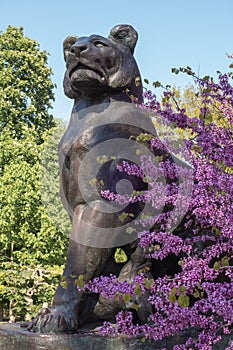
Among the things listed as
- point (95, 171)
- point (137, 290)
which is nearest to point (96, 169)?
point (95, 171)

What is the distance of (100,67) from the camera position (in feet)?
16.5

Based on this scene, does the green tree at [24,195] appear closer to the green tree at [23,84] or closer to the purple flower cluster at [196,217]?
the green tree at [23,84]

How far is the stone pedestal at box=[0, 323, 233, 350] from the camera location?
4.14 metres

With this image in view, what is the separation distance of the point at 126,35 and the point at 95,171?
1.36 metres

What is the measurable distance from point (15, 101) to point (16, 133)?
145cm

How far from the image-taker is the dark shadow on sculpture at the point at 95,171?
452 centimetres

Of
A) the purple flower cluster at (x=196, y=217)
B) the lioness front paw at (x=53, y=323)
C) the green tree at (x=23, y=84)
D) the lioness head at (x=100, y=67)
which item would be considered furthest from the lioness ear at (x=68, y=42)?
the green tree at (x=23, y=84)

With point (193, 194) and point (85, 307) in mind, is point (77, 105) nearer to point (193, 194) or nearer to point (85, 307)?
point (85, 307)

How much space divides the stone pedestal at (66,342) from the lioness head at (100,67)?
2066mm

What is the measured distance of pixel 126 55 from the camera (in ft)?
17.2

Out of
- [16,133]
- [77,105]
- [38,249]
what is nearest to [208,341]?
[77,105]

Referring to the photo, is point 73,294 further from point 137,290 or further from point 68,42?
point 68,42

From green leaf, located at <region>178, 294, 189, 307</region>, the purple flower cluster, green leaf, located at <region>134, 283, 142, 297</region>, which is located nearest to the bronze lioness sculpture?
the purple flower cluster

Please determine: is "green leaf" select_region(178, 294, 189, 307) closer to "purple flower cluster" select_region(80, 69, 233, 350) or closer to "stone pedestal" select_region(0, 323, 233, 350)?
"purple flower cluster" select_region(80, 69, 233, 350)
